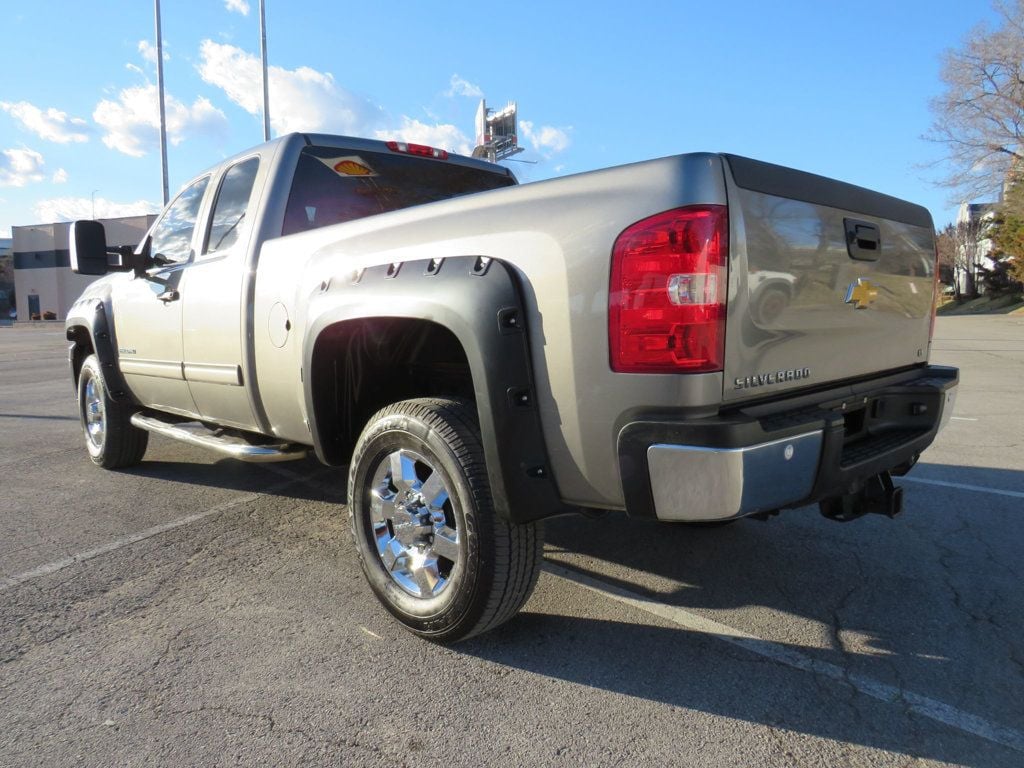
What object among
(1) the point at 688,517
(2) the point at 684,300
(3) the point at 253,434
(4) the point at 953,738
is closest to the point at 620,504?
(1) the point at 688,517

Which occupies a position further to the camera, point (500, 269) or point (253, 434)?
point (253, 434)

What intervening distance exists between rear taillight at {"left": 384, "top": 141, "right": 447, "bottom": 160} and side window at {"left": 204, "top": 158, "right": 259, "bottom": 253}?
78cm

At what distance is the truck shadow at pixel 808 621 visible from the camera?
7.45 feet

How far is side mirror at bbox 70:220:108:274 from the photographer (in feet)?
14.6

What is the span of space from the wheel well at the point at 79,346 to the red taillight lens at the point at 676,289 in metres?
4.68

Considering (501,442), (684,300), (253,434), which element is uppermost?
(684,300)

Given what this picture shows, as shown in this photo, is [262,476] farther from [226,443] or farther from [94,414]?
[94,414]

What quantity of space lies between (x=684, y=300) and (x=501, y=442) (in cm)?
73

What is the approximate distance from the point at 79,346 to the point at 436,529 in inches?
177

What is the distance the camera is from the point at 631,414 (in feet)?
6.92

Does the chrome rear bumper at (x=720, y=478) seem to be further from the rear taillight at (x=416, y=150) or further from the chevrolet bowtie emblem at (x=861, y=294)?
the rear taillight at (x=416, y=150)

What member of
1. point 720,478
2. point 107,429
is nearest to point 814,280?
point 720,478

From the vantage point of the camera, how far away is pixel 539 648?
2656mm

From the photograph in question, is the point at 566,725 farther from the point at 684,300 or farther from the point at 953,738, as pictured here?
the point at 684,300
